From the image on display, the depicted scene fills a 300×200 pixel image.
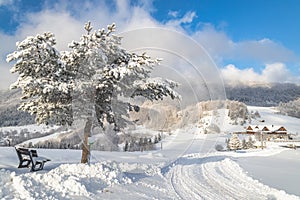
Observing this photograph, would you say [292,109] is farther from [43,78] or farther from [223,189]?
[43,78]

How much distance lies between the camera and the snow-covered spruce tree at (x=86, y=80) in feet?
36.4

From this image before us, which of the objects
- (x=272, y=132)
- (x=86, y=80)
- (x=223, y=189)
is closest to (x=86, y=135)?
(x=86, y=80)

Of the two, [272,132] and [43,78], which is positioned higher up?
[43,78]

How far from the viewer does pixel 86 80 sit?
12.1m

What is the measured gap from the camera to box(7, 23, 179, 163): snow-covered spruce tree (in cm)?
1109

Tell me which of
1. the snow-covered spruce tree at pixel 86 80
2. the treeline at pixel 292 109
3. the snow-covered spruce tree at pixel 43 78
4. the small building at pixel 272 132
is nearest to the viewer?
the snow-covered spruce tree at pixel 43 78

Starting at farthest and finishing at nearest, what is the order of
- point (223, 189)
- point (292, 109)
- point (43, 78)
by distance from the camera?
point (292, 109), point (43, 78), point (223, 189)

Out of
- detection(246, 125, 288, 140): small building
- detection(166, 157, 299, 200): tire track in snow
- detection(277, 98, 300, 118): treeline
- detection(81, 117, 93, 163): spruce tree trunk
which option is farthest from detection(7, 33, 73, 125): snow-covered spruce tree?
detection(277, 98, 300, 118): treeline

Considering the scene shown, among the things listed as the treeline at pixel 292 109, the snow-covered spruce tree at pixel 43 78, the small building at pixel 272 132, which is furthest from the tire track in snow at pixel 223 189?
the treeline at pixel 292 109

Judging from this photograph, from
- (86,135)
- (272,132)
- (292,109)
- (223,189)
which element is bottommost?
(223,189)

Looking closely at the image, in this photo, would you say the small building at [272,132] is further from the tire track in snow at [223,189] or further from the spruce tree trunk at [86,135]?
the spruce tree trunk at [86,135]

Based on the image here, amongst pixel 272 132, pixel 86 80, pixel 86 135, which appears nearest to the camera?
pixel 86 80

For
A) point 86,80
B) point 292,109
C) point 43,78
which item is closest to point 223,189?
point 86,80

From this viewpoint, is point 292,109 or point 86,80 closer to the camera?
point 86,80
